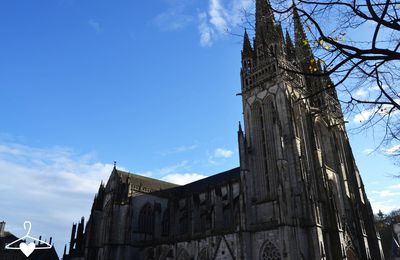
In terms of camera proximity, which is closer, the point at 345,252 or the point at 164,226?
the point at 345,252

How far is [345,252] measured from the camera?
27.4 m

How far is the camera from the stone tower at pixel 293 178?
87.4 ft

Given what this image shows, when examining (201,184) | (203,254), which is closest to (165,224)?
(201,184)

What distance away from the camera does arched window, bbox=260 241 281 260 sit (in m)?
26.3

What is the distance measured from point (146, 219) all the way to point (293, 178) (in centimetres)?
2140

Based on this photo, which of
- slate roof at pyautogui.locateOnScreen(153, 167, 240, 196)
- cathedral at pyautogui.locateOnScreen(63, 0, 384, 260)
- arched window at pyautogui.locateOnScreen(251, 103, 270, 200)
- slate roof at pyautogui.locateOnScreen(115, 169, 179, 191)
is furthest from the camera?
slate roof at pyautogui.locateOnScreen(115, 169, 179, 191)

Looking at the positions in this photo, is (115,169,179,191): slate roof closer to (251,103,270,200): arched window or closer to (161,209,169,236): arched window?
(161,209,169,236): arched window

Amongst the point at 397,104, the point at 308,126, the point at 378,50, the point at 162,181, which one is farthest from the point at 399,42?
the point at 162,181

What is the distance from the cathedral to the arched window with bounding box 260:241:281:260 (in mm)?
82

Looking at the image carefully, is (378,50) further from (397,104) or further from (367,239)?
(367,239)

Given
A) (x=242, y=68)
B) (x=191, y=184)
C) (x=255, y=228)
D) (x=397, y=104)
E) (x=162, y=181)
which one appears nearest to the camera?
(x=397, y=104)

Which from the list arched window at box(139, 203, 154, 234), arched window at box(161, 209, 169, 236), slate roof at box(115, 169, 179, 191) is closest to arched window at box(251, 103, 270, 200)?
arched window at box(161, 209, 169, 236)

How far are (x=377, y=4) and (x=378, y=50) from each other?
3.61ft

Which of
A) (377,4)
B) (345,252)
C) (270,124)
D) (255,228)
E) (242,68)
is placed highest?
(242,68)
